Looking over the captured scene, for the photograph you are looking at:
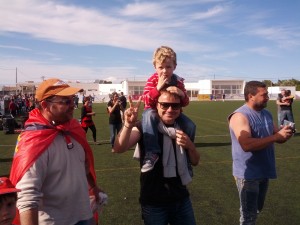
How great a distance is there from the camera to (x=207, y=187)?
691cm

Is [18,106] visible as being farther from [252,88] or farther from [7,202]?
[7,202]

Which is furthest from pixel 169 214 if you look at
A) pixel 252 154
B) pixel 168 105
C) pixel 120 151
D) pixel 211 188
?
pixel 211 188

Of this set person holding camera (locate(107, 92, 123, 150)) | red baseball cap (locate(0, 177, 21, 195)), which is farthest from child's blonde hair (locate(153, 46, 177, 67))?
person holding camera (locate(107, 92, 123, 150))

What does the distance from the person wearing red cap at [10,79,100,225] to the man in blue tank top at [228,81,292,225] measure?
74.5 inches

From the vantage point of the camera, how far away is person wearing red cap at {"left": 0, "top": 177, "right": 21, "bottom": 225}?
7.54 ft

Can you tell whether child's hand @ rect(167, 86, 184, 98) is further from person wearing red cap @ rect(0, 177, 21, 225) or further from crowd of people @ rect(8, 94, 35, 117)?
crowd of people @ rect(8, 94, 35, 117)

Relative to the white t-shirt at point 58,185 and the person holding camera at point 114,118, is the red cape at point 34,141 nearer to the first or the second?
the white t-shirt at point 58,185

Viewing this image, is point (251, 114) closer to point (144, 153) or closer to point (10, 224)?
point (144, 153)

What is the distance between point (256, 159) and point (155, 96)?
1.64 metres

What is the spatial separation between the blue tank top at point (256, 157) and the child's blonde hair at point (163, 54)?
1027 mm

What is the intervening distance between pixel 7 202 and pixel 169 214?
1.45 m

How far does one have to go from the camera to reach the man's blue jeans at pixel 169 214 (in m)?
3.09

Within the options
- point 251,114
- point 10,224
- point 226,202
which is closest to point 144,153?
point 10,224

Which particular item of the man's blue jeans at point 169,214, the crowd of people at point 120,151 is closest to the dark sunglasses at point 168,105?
the crowd of people at point 120,151
